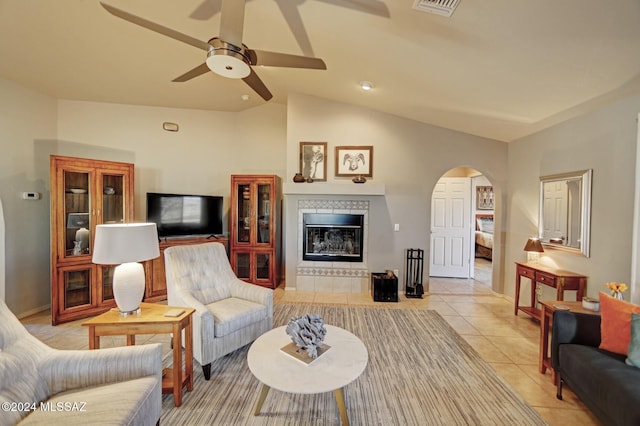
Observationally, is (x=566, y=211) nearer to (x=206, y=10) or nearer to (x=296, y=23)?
(x=296, y=23)

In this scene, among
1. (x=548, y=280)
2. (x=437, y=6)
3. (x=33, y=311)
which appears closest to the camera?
(x=437, y=6)

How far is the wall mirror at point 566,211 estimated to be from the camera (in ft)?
9.00

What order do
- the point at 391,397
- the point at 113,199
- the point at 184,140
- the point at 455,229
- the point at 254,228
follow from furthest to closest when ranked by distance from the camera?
the point at 455,229, the point at 184,140, the point at 254,228, the point at 113,199, the point at 391,397

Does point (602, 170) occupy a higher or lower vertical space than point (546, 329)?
higher

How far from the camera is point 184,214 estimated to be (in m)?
4.08

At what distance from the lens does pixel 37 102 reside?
137 inches

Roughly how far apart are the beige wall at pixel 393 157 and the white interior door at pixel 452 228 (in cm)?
90

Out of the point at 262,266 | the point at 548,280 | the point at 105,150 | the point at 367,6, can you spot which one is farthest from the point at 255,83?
the point at 548,280

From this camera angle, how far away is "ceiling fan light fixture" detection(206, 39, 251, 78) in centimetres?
164

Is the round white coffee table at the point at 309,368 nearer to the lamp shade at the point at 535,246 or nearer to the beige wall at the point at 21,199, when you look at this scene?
the lamp shade at the point at 535,246

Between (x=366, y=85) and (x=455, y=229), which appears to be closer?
(x=366, y=85)

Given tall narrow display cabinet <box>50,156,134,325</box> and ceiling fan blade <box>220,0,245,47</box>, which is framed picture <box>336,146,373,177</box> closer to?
ceiling fan blade <box>220,0,245,47</box>

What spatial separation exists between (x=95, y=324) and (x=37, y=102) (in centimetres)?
369

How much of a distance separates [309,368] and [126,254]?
148 centimetres
